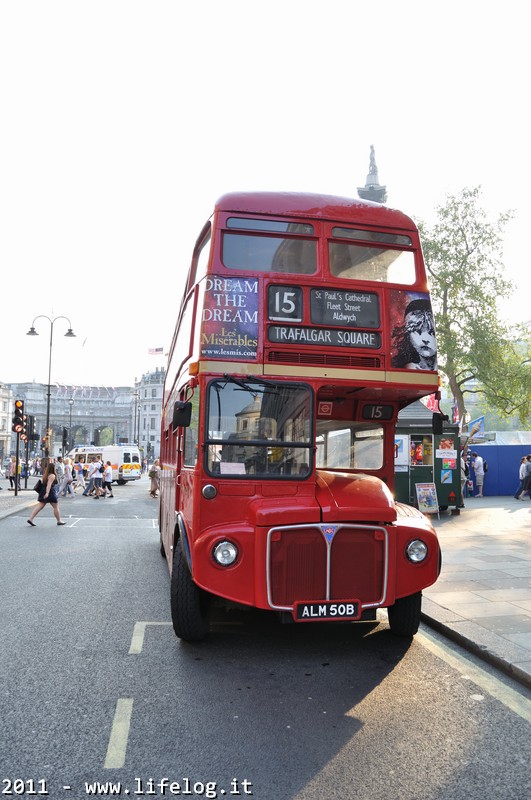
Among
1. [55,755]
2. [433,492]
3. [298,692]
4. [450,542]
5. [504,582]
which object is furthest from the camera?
[433,492]

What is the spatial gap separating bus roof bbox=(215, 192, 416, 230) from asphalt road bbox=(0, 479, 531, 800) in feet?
12.5

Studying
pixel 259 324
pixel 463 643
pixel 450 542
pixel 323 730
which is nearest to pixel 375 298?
pixel 259 324

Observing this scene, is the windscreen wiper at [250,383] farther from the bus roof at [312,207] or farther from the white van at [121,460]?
the white van at [121,460]

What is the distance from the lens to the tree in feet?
109

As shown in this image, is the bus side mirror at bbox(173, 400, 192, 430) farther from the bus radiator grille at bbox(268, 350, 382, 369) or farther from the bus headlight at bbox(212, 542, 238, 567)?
the bus headlight at bbox(212, 542, 238, 567)

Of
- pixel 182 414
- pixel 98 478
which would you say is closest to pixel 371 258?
pixel 182 414

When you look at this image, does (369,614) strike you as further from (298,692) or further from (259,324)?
(259,324)

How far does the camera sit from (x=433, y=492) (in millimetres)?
14930

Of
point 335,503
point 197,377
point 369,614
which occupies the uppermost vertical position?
point 197,377

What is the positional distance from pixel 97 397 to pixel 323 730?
15612 centimetres

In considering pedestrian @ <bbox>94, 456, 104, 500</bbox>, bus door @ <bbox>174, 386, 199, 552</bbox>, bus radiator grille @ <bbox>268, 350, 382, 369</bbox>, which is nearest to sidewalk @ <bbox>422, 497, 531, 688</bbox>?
bus radiator grille @ <bbox>268, 350, 382, 369</bbox>

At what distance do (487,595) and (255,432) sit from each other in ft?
12.2

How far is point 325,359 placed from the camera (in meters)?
5.64

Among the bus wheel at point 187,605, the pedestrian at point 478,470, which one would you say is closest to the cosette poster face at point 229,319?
the bus wheel at point 187,605
